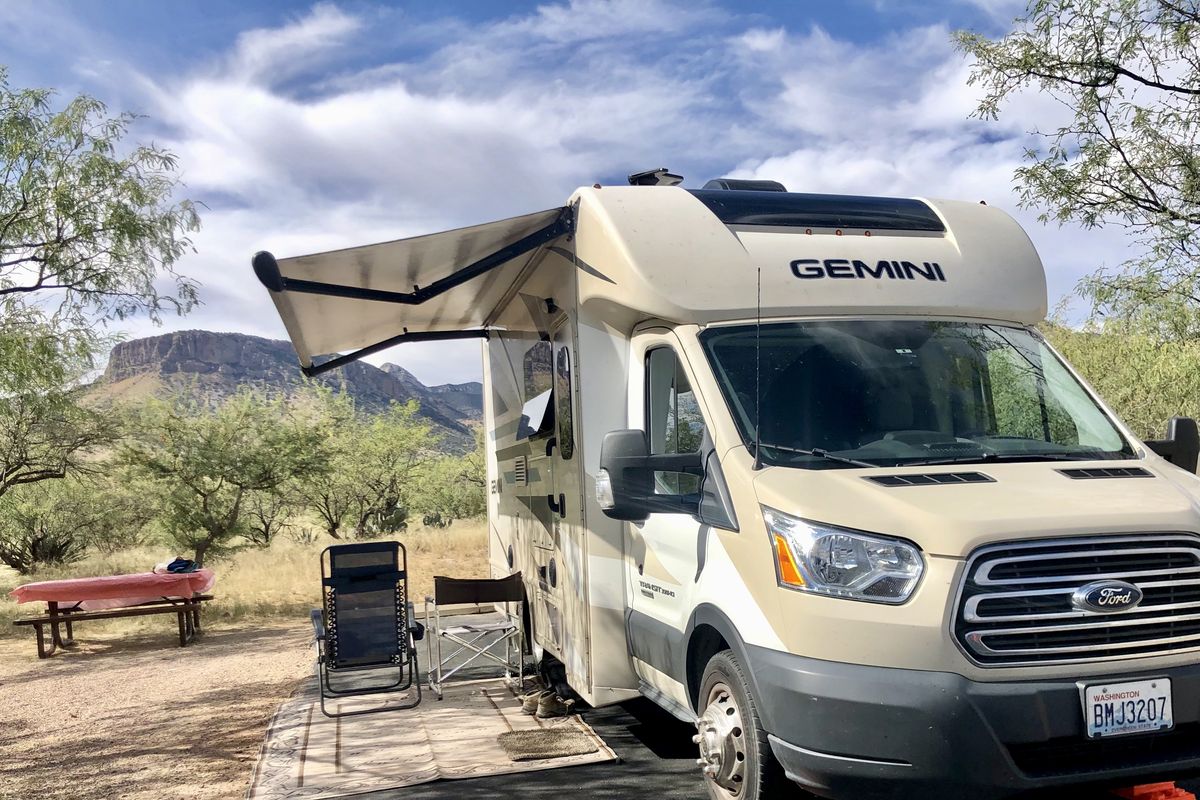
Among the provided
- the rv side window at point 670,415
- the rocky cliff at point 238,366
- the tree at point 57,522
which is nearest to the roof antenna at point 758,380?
the rv side window at point 670,415

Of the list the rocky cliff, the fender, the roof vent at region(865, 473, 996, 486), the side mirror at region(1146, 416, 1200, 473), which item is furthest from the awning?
the rocky cliff

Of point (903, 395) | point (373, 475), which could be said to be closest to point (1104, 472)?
point (903, 395)

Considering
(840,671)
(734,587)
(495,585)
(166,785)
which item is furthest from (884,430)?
(166,785)

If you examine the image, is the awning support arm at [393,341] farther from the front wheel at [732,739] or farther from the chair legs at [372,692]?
the front wheel at [732,739]

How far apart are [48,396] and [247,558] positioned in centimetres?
847

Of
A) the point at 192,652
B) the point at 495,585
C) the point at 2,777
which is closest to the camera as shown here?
the point at 2,777

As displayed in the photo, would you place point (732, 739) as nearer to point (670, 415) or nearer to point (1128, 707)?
point (1128, 707)

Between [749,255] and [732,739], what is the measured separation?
7.36 feet

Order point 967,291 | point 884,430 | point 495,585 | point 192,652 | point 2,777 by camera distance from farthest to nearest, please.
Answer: point 192,652, point 495,585, point 2,777, point 967,291, point 884,430

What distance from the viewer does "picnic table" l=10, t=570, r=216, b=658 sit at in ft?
36.4

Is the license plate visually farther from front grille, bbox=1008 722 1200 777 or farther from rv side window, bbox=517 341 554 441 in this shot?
rv side window, bbox=517 341 554 441

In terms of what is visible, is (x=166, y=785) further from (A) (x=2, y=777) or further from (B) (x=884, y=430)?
(B) (x=884, y=430)

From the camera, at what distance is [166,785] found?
5.57m

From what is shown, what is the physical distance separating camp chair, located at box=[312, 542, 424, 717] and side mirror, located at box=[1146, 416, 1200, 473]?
4.84 meters
